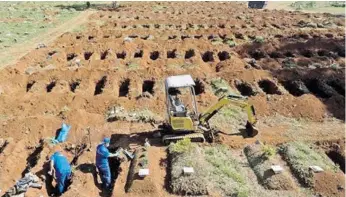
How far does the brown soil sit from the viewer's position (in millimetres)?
11172

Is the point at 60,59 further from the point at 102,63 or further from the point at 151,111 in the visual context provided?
the point at 151,111

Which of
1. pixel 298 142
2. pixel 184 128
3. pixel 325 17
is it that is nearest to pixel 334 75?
pixel 298 142

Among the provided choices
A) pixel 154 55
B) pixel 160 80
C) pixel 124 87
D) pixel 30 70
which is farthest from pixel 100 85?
pixel 154 55

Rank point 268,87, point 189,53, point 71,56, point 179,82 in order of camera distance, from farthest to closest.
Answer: point 71,56
point 189,53
point 268,87
point 179,82

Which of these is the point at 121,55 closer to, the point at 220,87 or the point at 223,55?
the point at 223,55

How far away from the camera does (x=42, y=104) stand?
17.4m

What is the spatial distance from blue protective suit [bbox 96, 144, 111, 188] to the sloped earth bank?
360mm

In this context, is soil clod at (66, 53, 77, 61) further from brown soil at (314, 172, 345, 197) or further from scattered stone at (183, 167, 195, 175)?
brown soil at (314, 172, 345, 197)

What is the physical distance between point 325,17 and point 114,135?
31.0 meters

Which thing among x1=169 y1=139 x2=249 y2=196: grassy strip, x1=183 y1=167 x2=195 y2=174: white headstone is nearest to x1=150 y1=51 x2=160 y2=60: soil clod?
x1=169 y1=139 x2=249 y2=196: grassy strip

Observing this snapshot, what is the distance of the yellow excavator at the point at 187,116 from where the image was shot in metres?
13.2

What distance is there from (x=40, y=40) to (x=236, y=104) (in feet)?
69.0

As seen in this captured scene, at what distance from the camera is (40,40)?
97.5 ft

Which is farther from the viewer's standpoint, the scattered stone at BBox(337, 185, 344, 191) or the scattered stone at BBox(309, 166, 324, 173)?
the scattered stone at BBox(309, 166, 324, 173)
